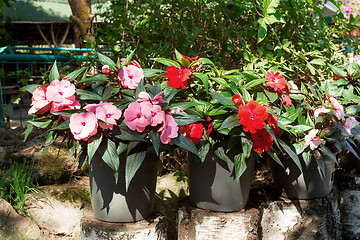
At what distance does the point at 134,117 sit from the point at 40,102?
1.41 ft

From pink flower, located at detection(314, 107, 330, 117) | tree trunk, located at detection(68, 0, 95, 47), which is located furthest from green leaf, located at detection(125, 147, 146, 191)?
tree trunk, located at detection(68, 0, 95, 47)

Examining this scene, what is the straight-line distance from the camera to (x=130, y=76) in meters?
1.65

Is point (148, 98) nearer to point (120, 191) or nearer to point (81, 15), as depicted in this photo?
point (120, 191)

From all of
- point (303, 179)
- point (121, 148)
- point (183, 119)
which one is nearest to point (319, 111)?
point (303, 179)

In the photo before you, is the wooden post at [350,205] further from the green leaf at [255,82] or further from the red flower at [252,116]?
the red flower at [252,116]

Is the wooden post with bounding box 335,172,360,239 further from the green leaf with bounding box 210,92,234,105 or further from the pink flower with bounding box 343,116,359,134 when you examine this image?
the green leaf with bounding box 210,92,234,105

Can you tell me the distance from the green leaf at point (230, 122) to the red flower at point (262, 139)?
102mm

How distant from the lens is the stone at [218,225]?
1851mm

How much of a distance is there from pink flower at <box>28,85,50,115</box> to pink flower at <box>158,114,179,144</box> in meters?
0.52

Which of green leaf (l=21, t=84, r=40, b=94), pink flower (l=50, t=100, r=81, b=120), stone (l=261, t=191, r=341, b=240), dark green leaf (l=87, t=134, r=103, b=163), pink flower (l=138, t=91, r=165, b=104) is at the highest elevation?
pink flower (l=138, t=91, r=165, b=104)

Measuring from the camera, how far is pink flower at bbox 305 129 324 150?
1.92m

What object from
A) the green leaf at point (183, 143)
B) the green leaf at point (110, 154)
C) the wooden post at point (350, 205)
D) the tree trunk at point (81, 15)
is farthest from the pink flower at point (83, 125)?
the tree trunk at point (81, 15)

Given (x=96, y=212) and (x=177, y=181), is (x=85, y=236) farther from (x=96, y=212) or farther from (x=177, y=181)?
(x=177, y=181)

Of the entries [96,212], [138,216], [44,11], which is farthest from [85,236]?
[44,11]
